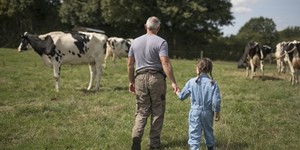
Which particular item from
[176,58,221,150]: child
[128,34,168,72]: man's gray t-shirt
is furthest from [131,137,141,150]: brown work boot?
[128,34,168,72]: man's gray t-shirt

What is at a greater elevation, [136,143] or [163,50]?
[163,50]

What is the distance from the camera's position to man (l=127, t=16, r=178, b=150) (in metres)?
6.43

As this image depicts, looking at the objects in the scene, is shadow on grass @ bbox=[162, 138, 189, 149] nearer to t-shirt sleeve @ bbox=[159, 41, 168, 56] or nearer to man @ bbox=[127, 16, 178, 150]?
man @ bbox=[127, 16, 178, 150]

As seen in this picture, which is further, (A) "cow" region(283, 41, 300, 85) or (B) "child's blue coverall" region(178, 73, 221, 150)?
(A) "cow" region(283, 41, 300, 85)

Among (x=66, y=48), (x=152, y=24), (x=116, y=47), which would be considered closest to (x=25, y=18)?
(x=116, y=47)

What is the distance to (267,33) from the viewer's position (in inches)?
3900

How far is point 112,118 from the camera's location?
30.3 ft

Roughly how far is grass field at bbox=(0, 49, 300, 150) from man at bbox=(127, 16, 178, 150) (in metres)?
0.69

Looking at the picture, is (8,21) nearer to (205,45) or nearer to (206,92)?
(205,45)

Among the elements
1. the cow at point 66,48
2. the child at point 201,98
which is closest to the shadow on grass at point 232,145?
the child at point 201,98

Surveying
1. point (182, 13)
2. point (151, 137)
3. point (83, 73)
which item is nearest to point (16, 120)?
point (151, 137)

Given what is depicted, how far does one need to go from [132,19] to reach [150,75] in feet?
116

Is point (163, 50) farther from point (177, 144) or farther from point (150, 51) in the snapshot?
point (177, 144)

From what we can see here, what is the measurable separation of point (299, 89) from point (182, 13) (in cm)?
2693
